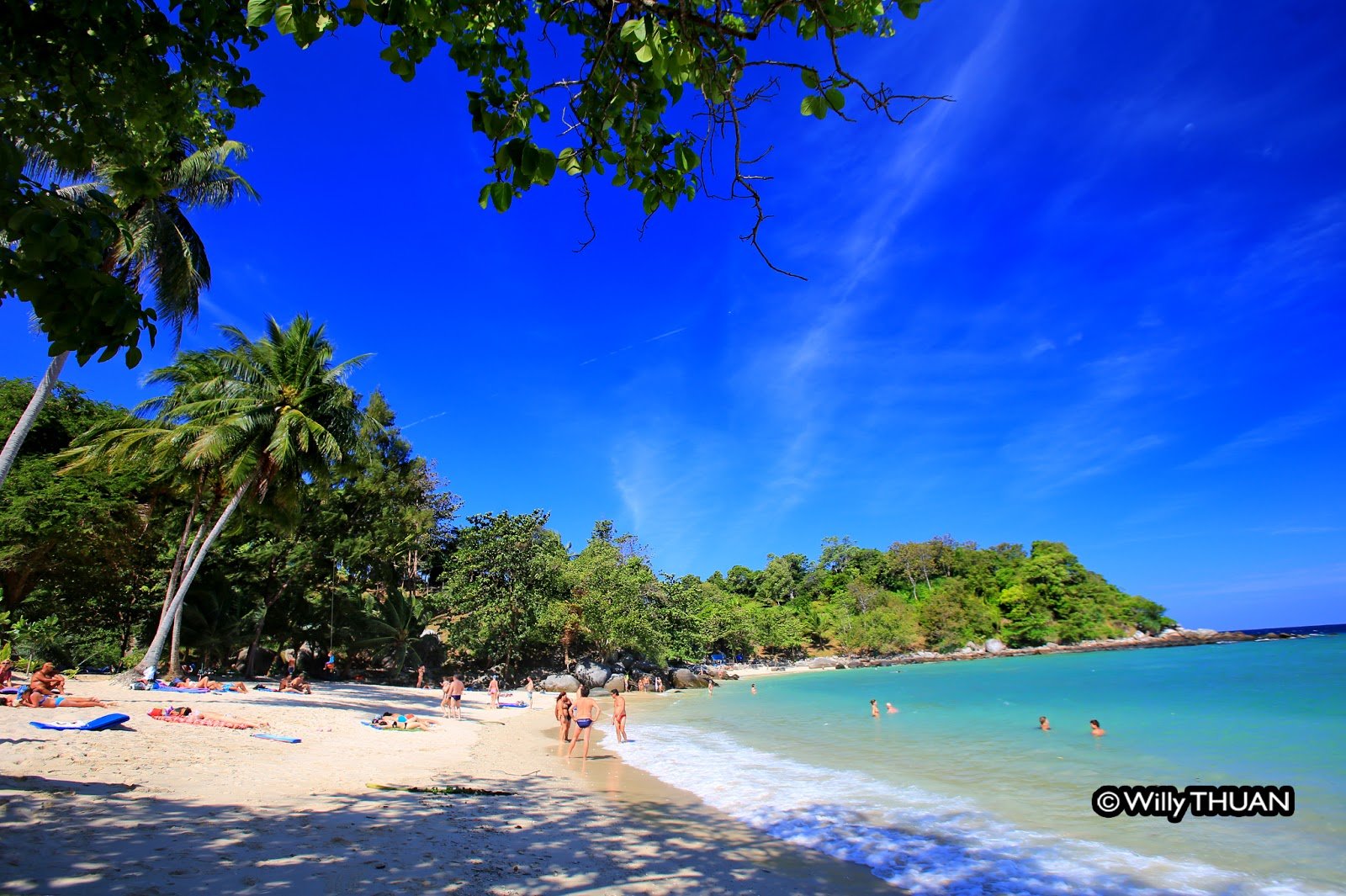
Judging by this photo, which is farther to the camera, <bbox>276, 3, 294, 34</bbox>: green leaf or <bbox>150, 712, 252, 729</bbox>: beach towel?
<bbox>150, 712, 252, 729</bbox>: beach towel

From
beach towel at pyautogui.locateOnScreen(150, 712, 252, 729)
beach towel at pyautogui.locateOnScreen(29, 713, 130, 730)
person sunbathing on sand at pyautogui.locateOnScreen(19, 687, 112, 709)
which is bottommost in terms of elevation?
beach towel at pyautogui.locateOnScreen(150, 712, 252, 729)

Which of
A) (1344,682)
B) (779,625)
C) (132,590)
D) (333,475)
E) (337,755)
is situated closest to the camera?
(337,755)

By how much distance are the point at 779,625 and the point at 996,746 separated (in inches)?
1718

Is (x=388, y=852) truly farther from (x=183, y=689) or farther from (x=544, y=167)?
(x=183, y=689)

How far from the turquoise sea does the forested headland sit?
9.42 m

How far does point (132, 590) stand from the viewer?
71.5 ft

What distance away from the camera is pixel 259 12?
2.18 m

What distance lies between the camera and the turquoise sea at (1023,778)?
19.1 feet

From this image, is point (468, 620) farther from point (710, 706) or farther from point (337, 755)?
point (337, 755)

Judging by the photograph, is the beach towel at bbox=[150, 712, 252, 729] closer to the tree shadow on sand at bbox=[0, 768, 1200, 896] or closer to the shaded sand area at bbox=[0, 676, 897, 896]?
the shaded sand area at bbox=[0, 676, 897, 896]

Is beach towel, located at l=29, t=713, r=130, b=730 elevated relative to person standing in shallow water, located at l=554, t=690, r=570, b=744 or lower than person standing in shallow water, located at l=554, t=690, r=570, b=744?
elevated

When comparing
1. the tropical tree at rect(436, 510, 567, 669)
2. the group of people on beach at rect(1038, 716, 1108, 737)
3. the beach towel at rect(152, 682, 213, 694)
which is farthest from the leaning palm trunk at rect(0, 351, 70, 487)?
the group of people on beach at rect(1038, 716, 1108, 737)

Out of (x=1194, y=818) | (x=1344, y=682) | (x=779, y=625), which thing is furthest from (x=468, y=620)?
(x=1344, y=682)

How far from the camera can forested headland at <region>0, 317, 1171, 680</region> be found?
54.5 feet
